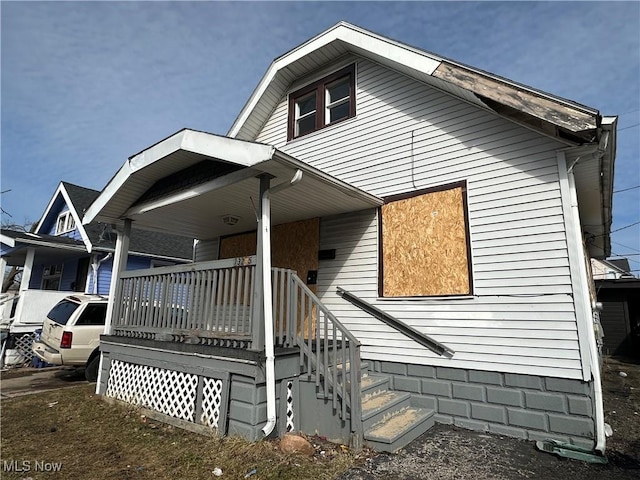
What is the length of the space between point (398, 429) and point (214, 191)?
13.5 feet

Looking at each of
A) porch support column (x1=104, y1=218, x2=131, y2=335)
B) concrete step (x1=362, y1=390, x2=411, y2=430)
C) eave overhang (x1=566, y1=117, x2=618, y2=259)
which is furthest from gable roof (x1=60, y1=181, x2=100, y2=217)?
eave overhang (x1=566, y1=117, x2=618, y2=259)

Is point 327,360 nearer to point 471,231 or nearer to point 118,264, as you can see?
point 471,231

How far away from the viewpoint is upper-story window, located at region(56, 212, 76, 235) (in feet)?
51.5

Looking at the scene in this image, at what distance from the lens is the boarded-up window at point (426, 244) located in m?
5.50

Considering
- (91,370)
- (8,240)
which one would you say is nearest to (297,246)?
(91,370)

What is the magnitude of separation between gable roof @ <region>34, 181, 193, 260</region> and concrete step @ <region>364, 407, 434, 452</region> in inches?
484

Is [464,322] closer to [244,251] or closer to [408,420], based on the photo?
[408,420]

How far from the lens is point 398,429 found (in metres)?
4.38

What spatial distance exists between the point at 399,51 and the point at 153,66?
5438 millimetres

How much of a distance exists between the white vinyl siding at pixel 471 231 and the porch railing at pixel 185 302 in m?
2.22

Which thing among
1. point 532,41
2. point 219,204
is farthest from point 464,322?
point 532,41

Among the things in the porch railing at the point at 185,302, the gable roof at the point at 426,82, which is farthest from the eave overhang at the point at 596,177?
the porch railing at the point at 185,302

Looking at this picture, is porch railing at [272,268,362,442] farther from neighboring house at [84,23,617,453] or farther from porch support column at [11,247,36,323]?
porch support column at [11,247,36,323]

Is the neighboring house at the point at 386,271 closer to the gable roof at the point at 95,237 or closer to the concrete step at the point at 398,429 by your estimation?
the concrete step at the point at 398,429
